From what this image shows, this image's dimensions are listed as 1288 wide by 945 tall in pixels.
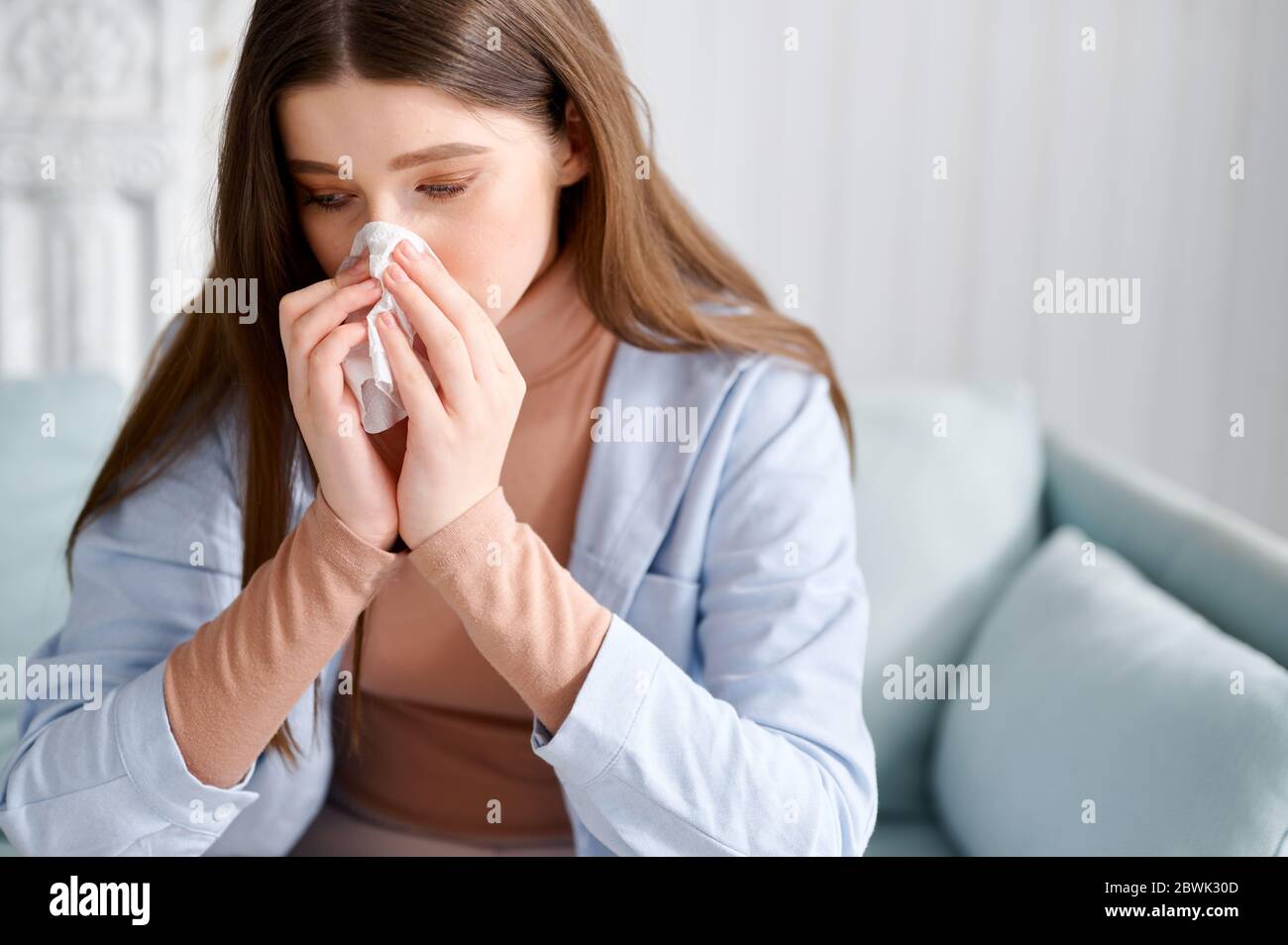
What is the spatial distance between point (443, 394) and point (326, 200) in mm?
180

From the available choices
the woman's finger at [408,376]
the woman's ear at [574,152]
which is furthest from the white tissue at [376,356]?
the woman's ear at [574,152]

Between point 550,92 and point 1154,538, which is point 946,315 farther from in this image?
point 550,92

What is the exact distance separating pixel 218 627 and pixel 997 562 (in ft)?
2.80

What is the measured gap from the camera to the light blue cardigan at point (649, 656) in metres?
0.80

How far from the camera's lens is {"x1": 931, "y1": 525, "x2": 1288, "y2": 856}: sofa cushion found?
33.4 inches

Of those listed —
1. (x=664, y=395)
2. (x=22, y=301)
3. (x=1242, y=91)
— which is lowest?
(x=664, y=395)

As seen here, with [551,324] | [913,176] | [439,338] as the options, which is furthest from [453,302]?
[913,176]

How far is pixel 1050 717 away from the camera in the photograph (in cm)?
105

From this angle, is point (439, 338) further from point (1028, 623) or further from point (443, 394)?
point (1028, 623)

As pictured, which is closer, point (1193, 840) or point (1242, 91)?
point (1193, 840)

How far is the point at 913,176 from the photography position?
1.84 metres

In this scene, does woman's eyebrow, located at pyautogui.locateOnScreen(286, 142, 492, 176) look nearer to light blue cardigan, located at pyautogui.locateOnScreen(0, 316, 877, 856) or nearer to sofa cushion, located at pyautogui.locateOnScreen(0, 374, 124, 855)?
light blue cardigan, located at pyautogui.locateOnScreen(0, 316, 877, 856)
